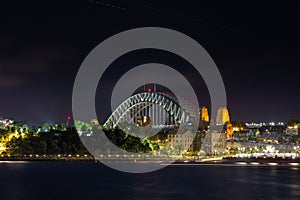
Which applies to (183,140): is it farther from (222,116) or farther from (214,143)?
(222,116)

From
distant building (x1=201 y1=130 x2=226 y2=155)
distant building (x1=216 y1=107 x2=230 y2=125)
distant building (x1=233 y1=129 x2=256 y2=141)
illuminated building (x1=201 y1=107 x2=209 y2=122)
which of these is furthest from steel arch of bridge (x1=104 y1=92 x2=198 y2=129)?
distant building (x1=216 y1=107 x2=230 y2=125)

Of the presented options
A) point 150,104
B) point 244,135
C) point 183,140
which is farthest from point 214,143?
point 244,135

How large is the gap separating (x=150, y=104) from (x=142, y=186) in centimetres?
6308

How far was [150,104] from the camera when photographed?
352 feet

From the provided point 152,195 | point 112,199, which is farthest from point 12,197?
point 152,195

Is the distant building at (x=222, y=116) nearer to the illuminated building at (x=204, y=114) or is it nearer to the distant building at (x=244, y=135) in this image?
the distant building at (x=244, y=135)

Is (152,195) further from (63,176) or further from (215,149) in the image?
(215,149)

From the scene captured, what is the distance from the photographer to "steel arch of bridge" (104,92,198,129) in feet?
333

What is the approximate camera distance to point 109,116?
105250 mm

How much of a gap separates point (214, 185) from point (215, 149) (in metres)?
61.9

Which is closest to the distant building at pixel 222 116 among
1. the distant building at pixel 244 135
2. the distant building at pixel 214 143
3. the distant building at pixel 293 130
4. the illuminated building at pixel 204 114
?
the distant building at pixel 244 135

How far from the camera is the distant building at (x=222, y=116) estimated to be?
152125 mm

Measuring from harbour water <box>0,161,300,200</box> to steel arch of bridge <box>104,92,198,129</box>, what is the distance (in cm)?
4417

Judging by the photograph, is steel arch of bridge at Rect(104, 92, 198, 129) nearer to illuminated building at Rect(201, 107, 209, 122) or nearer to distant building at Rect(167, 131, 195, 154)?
distant building at Rect(167, 131, 195, 154)
